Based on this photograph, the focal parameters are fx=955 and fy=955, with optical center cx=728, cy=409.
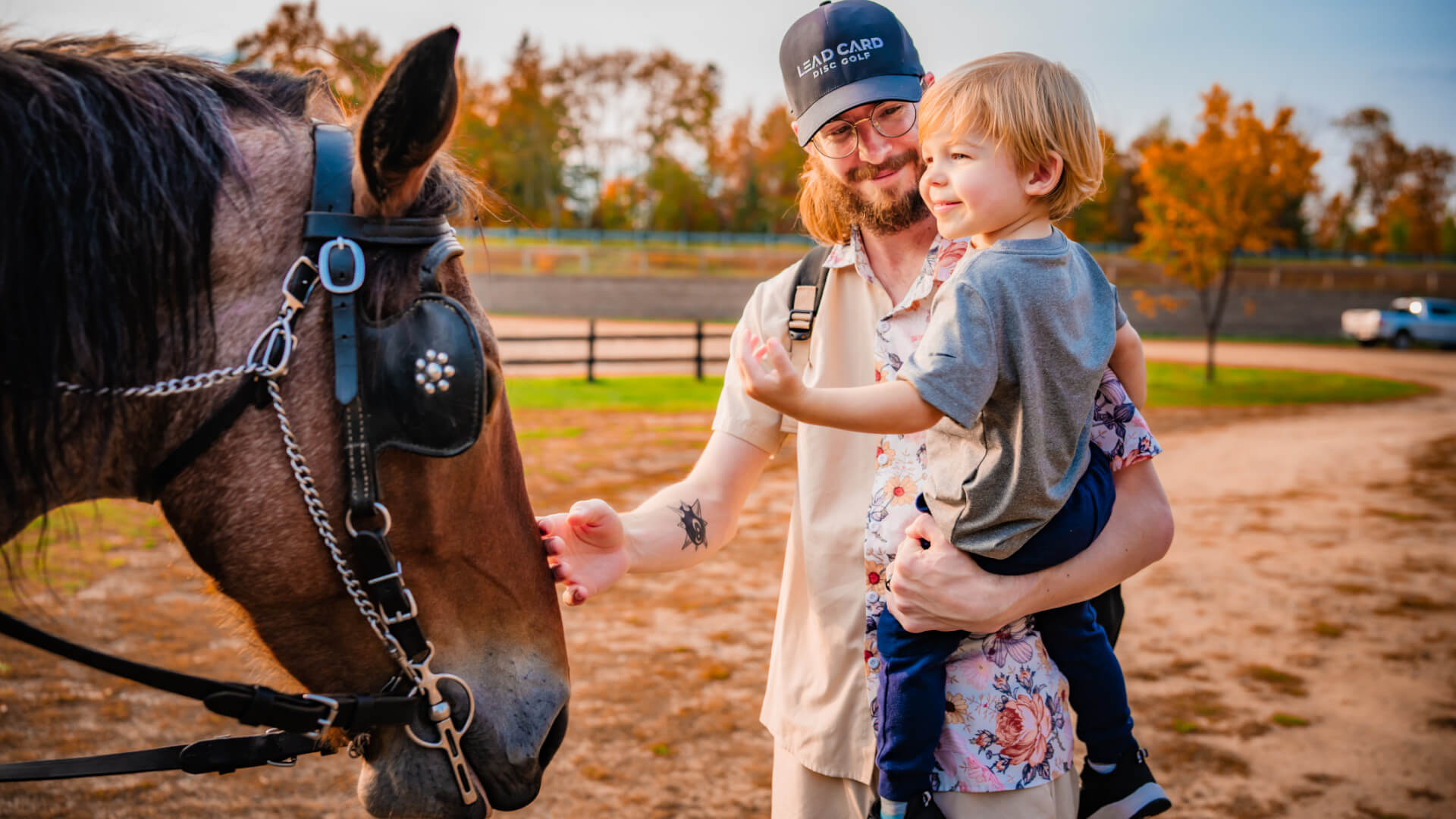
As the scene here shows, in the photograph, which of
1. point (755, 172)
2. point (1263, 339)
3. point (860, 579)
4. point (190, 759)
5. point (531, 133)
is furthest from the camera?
point (755, 172)

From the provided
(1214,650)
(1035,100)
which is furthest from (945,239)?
(1214,650)

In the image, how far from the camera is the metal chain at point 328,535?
4.74 ft

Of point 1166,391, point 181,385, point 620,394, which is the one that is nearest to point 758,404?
point 181,385

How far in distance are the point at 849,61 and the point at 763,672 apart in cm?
421

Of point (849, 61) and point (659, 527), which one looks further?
point (659, 527)

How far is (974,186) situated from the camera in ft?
5.89

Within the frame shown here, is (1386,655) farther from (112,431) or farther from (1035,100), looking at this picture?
(112,431)

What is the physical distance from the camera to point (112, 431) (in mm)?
1445

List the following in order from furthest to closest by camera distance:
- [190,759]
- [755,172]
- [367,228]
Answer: [755,172] < [190,759] < [367,228]

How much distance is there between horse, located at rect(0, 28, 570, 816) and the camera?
137 centimetres

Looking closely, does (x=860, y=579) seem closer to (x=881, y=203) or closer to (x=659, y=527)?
(x=659, y=527)

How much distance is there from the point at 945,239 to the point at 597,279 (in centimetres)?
3773

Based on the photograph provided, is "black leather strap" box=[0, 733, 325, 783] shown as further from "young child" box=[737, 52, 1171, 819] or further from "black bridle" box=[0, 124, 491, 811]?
"young child" box=[737, 52, 1171, 819]

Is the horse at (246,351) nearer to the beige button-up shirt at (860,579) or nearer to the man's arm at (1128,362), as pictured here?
the beige button-up shirt at (860,579)
